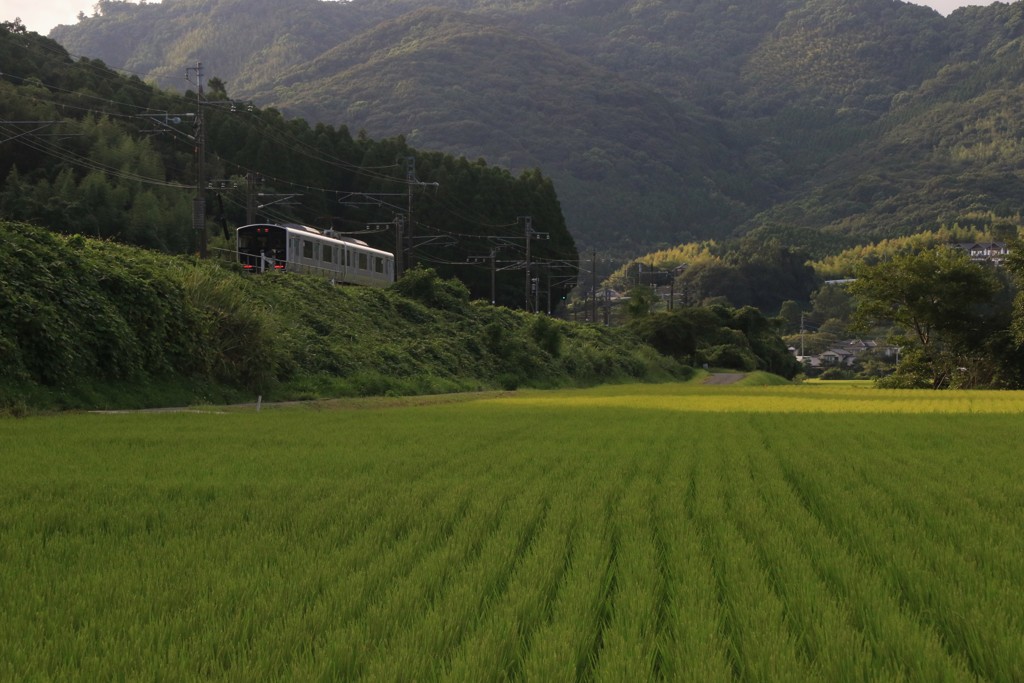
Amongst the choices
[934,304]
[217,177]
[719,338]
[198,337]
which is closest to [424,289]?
[934,304]

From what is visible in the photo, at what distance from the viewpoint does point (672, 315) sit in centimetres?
9075

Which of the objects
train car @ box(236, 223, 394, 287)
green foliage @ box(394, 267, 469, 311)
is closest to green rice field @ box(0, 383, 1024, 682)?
train car @ box(236, 223, 394, 287)

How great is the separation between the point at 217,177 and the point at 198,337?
54.0 metres

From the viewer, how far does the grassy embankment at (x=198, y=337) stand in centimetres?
2050

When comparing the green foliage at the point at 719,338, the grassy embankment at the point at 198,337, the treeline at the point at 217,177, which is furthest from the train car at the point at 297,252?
the green foliage at the point at 719,338

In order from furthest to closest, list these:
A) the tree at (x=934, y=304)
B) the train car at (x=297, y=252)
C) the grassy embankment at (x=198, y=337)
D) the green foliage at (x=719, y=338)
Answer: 1. the green foliage at (x=719, y=338)
2. the tree at (x=934, y=304)
3. the train car at (x=297, y=252)
4. the grassy embankment at (x=198, y=337)

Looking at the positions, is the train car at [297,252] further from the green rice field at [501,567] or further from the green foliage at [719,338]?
the green foliage at [719,338]

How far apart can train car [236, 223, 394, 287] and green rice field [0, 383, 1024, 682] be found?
120ft

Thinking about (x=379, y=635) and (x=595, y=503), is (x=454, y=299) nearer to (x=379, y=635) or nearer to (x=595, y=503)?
(x=595, y=503)

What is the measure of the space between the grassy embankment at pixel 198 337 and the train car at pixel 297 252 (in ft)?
12.6

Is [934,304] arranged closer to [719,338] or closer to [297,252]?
[297,252]

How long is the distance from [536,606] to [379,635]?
2.88 feet

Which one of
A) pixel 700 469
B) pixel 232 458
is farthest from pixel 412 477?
pixel 700 469

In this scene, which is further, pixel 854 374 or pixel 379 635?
pixel 854 374
